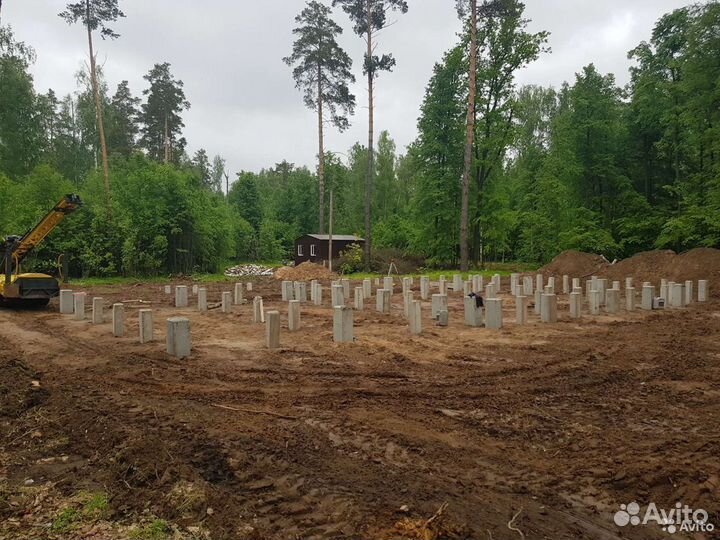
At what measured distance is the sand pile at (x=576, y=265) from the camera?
67.5 feet

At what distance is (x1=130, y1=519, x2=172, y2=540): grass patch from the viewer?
2.85 metres

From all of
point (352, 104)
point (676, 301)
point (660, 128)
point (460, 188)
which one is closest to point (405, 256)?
point (460, 188)

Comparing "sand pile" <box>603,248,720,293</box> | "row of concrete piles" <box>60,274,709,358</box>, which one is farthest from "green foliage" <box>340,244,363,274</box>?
"sand pile" <box>603,248,720,293</box>

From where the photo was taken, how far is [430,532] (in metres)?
2.89

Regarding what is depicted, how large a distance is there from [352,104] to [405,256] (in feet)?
33.1

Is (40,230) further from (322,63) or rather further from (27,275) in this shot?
(322,63)

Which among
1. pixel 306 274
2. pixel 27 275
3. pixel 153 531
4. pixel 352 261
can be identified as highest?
pixel 352 261

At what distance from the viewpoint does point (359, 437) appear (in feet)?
14.5

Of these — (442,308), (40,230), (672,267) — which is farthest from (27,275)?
(672,267)

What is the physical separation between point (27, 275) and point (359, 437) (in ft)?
40.4

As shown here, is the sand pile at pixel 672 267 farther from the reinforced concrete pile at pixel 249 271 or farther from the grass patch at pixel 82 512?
the reinforced concrete pile at pixel 249 271

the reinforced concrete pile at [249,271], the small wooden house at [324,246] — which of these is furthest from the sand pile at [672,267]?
the reinforced concrete pile at [249,271]

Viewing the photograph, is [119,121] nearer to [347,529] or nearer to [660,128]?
[660,128]

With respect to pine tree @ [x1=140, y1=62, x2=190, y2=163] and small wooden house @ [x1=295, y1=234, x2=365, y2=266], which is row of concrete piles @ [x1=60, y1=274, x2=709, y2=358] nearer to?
small wooden house @ [x1=295, y1=234, x2=365, y2=266]
